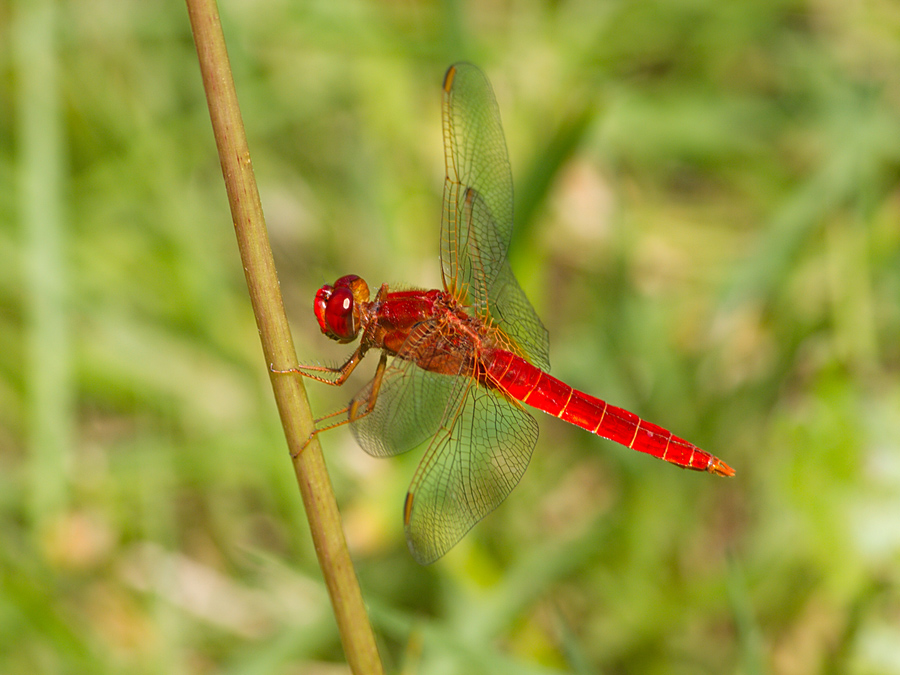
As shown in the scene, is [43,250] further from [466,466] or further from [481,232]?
[466,466]

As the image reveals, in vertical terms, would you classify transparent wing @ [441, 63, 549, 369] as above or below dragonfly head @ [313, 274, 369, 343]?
above

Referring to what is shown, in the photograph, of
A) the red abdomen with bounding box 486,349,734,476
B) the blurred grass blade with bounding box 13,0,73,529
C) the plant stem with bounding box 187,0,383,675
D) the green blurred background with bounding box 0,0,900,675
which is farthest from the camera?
the blurred grass blade with bounding box 13,0,73,529

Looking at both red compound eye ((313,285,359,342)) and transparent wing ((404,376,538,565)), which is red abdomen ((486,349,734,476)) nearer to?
transparent wing ((404,376,538,565))

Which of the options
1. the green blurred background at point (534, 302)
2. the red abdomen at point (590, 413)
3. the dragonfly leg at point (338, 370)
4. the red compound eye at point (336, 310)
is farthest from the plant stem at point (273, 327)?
the red abdomen at point (590, 413)

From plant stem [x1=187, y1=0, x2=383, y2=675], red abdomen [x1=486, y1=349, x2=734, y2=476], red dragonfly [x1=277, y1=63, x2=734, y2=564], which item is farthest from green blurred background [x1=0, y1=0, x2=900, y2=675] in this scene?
plant stem [x1=187, y1=0, x2=383, y2=675]

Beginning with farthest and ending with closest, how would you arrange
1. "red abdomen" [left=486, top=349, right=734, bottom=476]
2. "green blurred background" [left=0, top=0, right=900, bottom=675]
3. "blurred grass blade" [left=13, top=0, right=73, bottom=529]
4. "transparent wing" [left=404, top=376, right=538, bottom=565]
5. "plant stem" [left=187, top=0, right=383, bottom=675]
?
"blurred grass blade" [left=13, top=0, right=73, bottom=529]
"green blurred background" [left=0, top=0, right=900, bottom=675]
"red abdomen" [left=486, top=349, right=734, bottom=476]
"transparent wing" [left=404, top=376, right=538, bottom=565]
"plant stem" [left=187, top=0, right=383, bottom=675]

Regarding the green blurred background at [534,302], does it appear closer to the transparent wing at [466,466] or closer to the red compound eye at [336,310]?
the red compound eye at [336,310]

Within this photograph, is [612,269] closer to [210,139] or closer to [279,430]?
[279,430]
